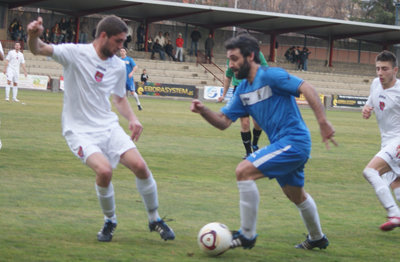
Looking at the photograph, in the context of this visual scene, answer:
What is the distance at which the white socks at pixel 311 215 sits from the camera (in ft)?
19.1

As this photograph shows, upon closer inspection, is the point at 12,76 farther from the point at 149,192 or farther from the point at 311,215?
the point at 311,215

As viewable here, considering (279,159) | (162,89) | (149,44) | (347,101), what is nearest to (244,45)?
(279,159)

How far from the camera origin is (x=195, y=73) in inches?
1702

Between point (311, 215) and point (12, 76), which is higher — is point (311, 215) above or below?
below

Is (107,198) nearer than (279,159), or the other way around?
(279,159)

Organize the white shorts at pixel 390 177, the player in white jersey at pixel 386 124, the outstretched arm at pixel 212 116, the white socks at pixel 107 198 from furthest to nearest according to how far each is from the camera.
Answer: the white shorts at pixel 390 177 < the player in white jersey at pixel 386 124 < the white socks at pixel 107 198 < the outstretched arm at pixel 212 116

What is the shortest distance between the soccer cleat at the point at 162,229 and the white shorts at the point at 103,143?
28.7 inches

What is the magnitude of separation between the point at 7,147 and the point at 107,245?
6.81 meters

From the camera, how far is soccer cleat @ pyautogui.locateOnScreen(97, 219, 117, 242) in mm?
5848

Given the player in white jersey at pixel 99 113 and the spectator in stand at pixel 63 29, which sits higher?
the spectator in stand at pixel 63 29

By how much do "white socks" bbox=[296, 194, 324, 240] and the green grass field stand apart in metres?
0.19

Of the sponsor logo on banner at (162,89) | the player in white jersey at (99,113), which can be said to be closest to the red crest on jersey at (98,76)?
the player in white jersey at (99,113)

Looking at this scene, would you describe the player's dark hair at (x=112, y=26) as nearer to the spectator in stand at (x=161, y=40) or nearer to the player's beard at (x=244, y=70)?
the player's beard at (x=244, y=70)

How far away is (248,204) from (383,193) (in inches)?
86.3
